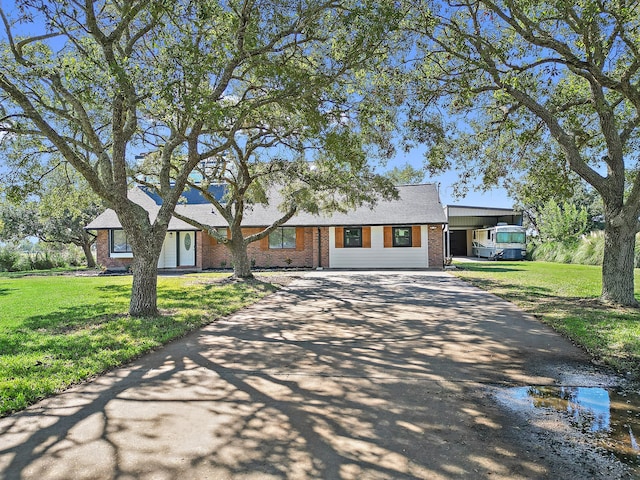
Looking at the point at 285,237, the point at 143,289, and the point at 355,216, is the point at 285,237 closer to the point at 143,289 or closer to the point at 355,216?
the point at 355,216

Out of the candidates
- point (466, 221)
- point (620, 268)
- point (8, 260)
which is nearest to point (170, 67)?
point (620, 268)

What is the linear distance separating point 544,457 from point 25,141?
13.4 metres

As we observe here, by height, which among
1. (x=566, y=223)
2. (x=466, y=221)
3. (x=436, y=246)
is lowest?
(x=436, y=246)

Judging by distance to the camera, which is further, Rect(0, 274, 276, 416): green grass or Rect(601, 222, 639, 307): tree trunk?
Rect(601, 222, 639, 307): tree trunk

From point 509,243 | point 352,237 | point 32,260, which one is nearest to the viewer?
point 352,237

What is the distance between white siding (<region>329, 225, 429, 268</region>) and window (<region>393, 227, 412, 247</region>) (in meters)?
0.23

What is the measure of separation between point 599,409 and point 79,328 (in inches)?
298

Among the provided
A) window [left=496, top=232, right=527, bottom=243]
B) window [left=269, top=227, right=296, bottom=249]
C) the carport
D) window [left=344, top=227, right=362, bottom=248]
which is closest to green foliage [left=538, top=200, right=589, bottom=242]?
window [left=496, top=232, right=527, bottom=243]

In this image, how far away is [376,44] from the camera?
740cm

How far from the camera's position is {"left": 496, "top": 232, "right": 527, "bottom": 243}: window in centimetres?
3033

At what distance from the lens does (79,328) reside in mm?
7246

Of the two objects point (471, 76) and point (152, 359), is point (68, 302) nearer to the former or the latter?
point (152, 359)

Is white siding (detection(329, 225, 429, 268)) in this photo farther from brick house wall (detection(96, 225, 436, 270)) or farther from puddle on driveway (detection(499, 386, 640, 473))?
puddle on driveway (detection(499, 386, 640, 473))

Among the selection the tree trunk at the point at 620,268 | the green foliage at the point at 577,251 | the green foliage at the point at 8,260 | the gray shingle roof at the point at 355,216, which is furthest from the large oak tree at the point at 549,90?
the green foliage at the point at 8,260
